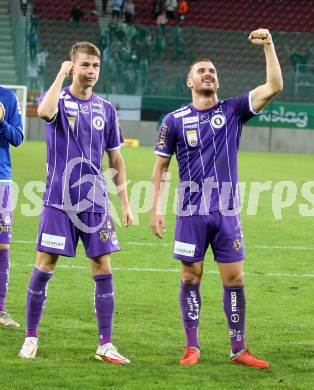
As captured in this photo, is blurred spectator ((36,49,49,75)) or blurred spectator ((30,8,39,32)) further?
blurred spectator ((30,8,39,32))

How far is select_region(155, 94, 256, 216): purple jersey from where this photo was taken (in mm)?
7156

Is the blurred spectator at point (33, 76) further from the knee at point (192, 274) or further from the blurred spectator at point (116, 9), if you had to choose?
the knee at point (192, 274)

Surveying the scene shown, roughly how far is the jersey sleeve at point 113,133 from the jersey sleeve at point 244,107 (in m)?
0.84

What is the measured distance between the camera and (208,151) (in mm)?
7148

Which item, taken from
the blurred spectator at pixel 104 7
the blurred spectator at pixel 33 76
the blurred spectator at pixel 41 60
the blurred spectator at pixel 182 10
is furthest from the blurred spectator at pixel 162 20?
the blurred spectator at pixel 33 76

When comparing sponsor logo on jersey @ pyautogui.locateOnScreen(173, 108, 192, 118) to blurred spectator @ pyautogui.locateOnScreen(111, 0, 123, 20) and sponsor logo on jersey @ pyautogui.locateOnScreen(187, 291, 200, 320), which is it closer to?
sponsor logo on jersey @ pyautogui.locateOnScreen(187, 291, 200, 320)

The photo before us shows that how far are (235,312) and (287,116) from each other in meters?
32.0

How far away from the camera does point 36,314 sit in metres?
7.21

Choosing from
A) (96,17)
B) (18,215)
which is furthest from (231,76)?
(18,215)

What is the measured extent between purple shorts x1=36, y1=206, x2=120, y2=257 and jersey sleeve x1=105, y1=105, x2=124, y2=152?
51 centimetres

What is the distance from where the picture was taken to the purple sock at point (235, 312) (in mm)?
7152

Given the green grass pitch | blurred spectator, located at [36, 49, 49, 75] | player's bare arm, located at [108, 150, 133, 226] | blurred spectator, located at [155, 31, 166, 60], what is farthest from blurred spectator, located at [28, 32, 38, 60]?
player's bare arm, located at [108, 150, 133, 226]

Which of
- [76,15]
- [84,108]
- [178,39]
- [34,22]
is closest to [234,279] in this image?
[84,108]

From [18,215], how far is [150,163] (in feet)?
37.8
